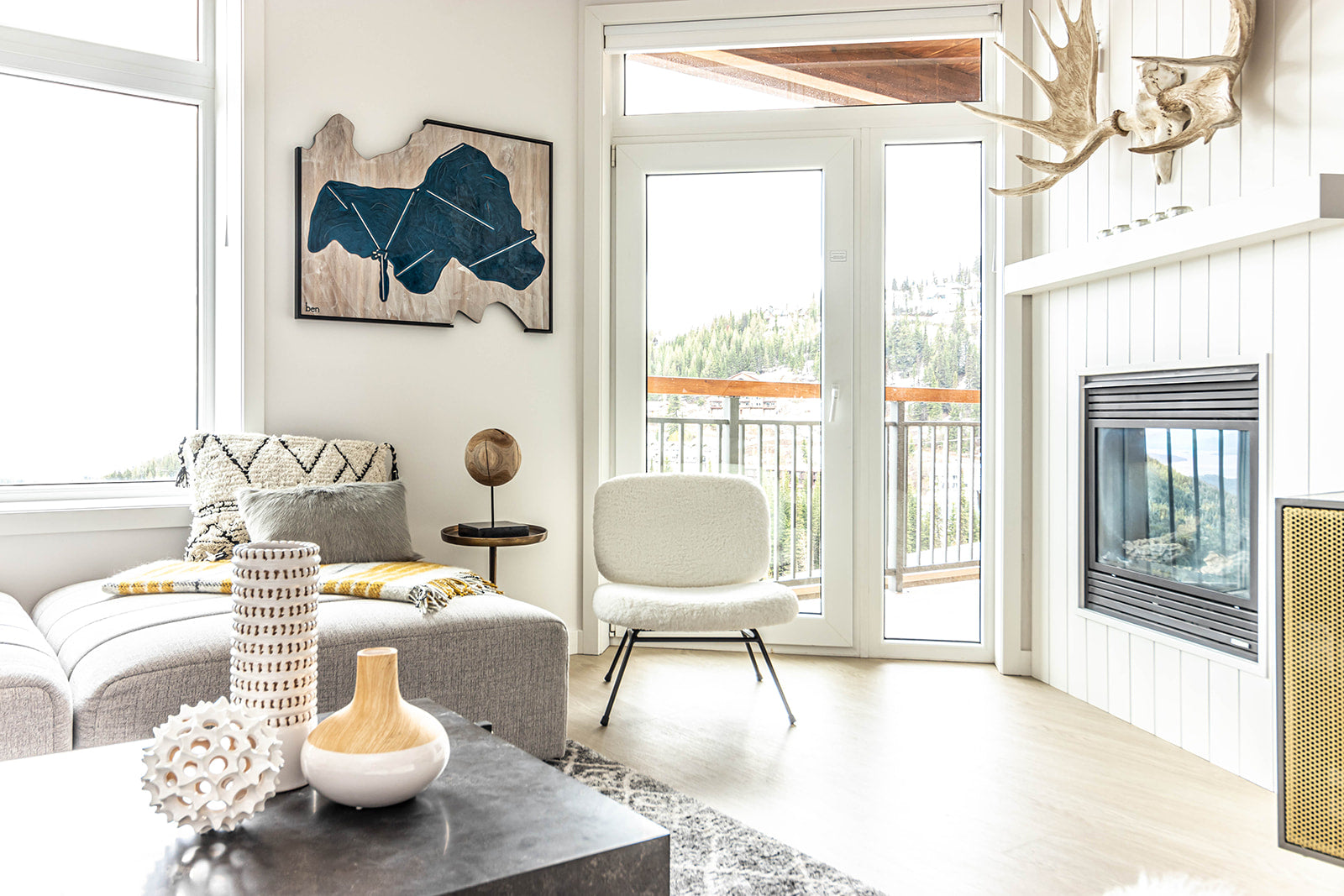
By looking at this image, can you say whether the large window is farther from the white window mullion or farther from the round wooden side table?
the round wooden side table

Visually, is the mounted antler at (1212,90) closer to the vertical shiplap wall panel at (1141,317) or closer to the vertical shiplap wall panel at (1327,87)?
the vertical shiplap wall panel at (1327,87)

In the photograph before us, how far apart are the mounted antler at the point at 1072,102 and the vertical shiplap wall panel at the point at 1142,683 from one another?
1.46m

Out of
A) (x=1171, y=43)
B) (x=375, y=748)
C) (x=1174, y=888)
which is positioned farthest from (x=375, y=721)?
(x=1171, y=43)

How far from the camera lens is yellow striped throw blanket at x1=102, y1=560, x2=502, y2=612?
Result: 233 cm

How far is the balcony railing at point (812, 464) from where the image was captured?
356cm

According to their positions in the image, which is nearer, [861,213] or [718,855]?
[718,855]

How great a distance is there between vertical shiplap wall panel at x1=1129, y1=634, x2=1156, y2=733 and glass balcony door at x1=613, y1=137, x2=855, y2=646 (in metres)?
1.07

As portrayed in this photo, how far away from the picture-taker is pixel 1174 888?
1.73 metres

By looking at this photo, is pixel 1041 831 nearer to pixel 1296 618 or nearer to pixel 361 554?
pixel 1296 618

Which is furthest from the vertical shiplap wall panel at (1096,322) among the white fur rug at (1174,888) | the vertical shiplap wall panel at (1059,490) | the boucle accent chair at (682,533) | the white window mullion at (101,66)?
the white window mullion at (101,66)

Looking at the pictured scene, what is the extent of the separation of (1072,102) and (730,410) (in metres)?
1.60

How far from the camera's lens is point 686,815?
81.8 inches

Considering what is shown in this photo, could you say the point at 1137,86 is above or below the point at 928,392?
above

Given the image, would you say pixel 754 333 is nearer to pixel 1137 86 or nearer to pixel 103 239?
pixel 1137 86
